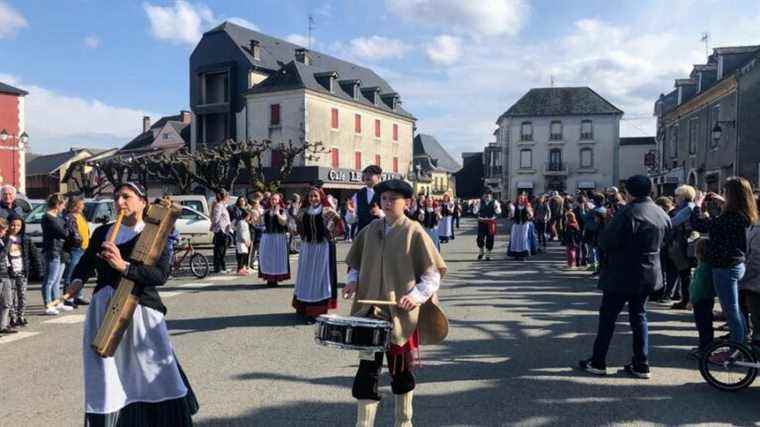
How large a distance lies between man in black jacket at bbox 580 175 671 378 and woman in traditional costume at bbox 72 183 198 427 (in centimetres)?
386

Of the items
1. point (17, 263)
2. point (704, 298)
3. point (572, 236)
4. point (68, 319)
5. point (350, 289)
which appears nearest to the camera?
point (350, 289)

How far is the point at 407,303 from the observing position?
13.0ft

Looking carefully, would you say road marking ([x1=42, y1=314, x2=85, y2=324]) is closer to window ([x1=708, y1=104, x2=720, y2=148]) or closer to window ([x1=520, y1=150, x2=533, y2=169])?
window ([x1=708, y1=104, x2=720, y2=148])

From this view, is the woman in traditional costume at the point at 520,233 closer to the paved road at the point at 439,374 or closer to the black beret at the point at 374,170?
the paved road at the point at 439,374

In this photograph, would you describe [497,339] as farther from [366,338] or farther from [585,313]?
[366,338]

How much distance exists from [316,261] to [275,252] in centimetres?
359

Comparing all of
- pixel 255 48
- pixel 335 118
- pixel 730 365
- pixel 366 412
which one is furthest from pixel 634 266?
pixel 255 48

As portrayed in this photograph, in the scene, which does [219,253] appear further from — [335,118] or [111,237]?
[335,118]

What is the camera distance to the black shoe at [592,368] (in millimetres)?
5816

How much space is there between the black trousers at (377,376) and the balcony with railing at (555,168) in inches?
2329

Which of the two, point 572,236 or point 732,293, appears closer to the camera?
point 732,293

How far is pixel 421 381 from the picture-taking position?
5609 millimetres

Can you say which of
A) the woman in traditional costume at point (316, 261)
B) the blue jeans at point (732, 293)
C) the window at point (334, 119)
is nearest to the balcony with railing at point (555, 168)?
the window at point (334, 119)

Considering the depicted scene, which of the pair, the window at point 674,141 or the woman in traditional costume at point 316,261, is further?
the window at point 674,141
